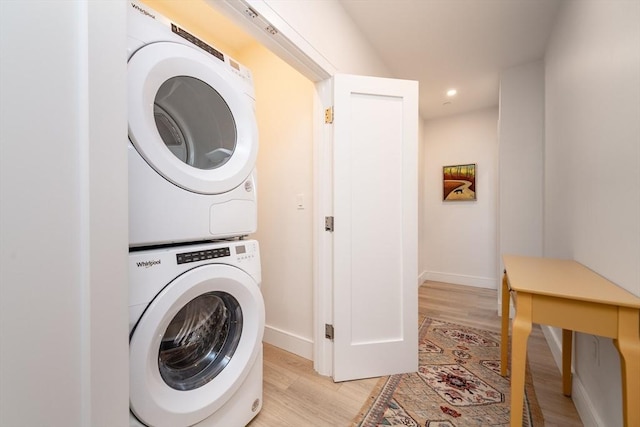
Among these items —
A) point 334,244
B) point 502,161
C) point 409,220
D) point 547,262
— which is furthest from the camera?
point 502,161

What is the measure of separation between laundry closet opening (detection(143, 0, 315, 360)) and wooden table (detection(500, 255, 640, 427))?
3.93 feet

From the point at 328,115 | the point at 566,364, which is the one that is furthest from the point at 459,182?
the point at 328,115

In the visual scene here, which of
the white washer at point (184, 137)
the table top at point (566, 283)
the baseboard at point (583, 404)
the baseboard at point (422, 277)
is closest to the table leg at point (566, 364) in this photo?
the baseboard at point (583, 404)

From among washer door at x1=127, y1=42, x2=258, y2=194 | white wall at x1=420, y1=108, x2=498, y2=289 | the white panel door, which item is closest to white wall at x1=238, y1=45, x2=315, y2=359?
the white panel door

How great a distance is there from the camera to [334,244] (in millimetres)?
1531

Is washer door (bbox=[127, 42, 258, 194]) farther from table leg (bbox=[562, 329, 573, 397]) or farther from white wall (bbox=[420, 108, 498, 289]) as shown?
white wall (bbox=[420, 108, 498, 289])

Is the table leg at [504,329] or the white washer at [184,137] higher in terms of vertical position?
the white washer at [184,137]

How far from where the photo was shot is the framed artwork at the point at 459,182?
11.4 ft

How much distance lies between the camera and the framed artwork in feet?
11.4

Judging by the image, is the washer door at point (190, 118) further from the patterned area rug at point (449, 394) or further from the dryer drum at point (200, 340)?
the patterned area rug at point (449, 394)

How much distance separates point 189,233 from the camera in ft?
2.97

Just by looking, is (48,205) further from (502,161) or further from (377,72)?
(502,161)

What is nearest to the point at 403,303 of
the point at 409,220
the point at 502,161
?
the point at 409,220

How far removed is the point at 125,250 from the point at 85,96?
39 centimetres
